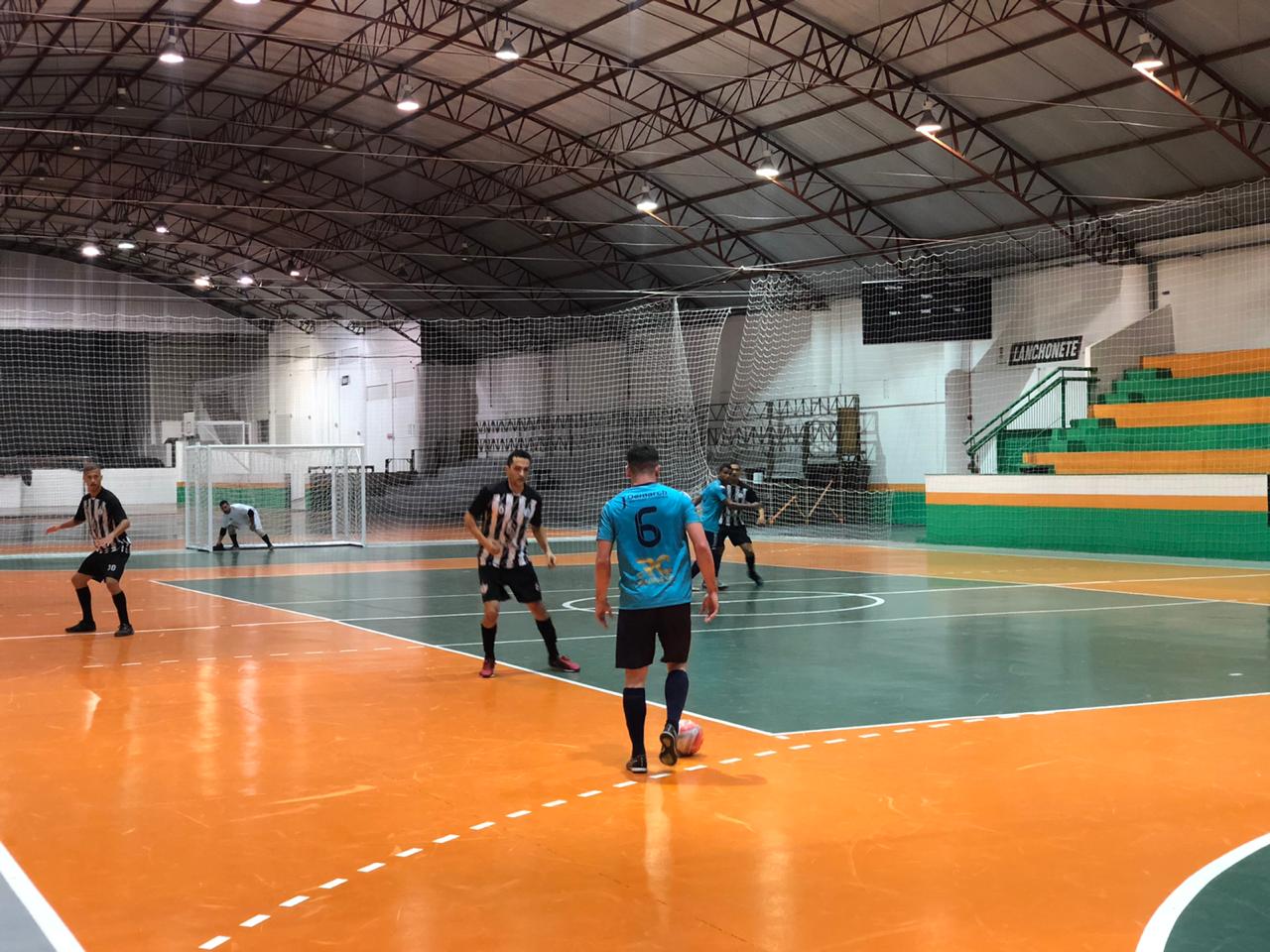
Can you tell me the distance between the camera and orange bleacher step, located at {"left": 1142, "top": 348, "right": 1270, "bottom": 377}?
28.1 m

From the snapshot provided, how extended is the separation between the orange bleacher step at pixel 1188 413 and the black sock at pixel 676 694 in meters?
22.7

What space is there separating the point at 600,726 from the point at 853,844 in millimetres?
3193

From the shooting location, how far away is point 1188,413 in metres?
28.2

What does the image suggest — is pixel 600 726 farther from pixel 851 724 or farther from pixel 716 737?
pixel 851 724

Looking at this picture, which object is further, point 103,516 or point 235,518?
point 235,518

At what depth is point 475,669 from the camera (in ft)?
38.0

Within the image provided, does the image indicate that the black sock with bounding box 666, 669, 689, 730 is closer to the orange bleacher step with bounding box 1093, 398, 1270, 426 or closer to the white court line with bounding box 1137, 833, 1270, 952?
the white court line with bounding box 1137, 833, 1270, 952

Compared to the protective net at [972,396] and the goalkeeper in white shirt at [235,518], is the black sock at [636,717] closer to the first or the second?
the protective net at [972,396]

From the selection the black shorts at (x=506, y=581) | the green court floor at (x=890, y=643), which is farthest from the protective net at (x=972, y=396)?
the black shorts at (x=506, y=581)

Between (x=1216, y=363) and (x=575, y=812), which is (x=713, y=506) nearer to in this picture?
(x=575, y=812)

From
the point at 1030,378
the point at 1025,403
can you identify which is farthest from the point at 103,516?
the point at 1030,378

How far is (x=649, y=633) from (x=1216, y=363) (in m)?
25.5

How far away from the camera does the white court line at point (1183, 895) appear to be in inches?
183

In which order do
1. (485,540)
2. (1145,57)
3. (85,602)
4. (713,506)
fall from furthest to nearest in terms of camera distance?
(1145,57) < (713,506) < (85,602) < (485,540)
